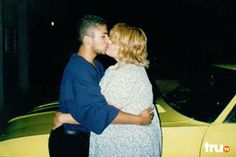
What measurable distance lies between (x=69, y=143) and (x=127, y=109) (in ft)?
1.76

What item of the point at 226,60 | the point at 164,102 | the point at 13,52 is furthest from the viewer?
the point at 13,52

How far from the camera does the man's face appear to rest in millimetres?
2793

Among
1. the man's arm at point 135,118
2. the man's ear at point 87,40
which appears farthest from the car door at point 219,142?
the man's ear at point 87,40

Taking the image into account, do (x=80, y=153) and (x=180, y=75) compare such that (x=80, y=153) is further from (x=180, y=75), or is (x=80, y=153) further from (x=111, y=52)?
(x=180, y=75)

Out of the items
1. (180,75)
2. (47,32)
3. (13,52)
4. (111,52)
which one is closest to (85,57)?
(111,52)

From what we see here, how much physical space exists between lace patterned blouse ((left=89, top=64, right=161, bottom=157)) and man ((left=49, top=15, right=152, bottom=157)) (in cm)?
6

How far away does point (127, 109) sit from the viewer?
2.56 meters

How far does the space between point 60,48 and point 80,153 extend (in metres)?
13.0

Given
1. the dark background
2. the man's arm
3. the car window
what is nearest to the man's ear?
the man's arm

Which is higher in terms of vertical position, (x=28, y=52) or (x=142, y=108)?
(x=142, y=108)

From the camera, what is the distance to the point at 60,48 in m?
15.5

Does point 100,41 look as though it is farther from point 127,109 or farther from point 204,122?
point 204,122

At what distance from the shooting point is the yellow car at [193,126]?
10.3 feet

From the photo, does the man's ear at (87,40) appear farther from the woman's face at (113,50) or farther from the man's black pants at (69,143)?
the man's black pants at (69,143)
